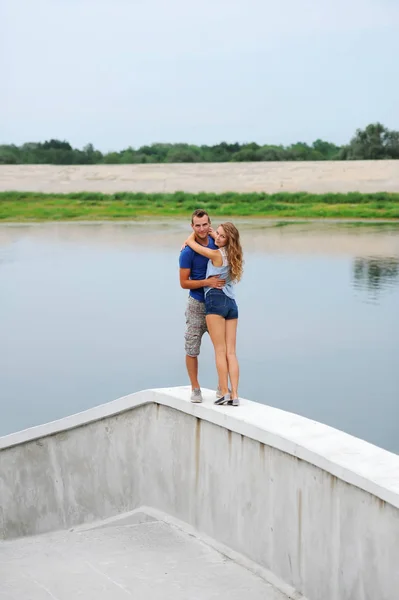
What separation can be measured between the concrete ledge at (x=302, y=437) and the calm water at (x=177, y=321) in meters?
9.17

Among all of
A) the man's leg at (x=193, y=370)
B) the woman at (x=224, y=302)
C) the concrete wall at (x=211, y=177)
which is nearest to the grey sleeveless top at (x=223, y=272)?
the woman at (x=224, y=302)

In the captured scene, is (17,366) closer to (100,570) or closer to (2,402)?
(2,402)

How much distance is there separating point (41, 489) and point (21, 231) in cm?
4372

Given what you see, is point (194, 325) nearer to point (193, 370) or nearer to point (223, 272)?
point (193, 370)

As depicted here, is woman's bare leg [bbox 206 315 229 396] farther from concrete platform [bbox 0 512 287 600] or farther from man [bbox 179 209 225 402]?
concrete platform [bbox 0 512 287 600]

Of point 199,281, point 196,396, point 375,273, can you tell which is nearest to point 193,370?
point 196,396

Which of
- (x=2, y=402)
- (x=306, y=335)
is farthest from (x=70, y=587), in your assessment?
(x=306, y=335)

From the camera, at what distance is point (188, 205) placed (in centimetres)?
5447

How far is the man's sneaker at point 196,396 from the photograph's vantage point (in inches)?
331

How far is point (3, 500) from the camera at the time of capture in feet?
36.1

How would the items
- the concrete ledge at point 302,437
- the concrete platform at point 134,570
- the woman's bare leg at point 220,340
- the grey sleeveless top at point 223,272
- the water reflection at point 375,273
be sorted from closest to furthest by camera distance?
1. the concrete ledge at point 302,437
2. the concrete platform at point 134,570
3. the grey sleeveless top at point 223,272
4. the woman's bare leg at point 220,340
5. the water reflection at point 375,273

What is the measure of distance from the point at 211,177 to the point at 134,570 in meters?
51.3

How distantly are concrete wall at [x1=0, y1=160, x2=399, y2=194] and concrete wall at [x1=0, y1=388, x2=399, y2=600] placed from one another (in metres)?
43.4

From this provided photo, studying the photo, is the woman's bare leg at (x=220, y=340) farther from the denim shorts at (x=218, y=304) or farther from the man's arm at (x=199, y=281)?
the man's arm at (x=199, y=281)
